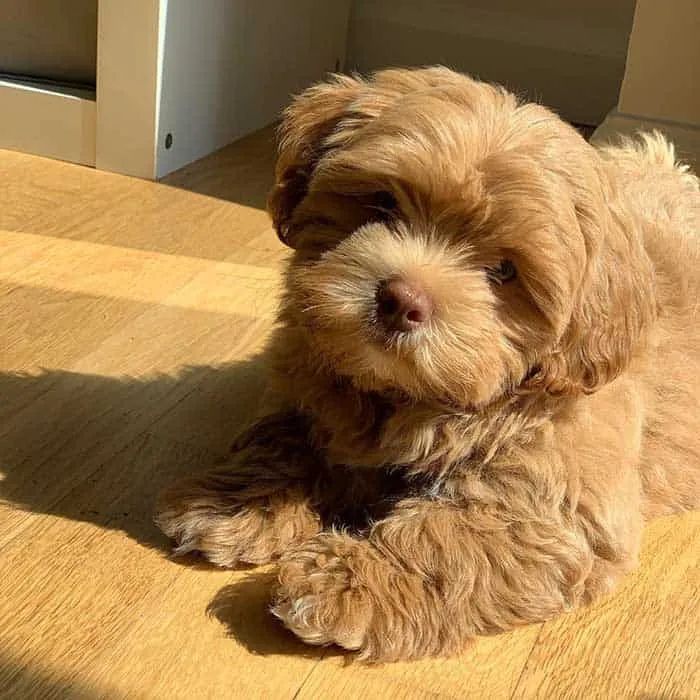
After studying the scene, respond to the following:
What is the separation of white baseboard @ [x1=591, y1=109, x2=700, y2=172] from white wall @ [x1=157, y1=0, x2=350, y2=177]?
3.46ft

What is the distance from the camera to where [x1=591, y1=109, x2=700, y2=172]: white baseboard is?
2988 millimetres

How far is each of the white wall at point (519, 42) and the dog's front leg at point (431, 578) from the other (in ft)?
8.83

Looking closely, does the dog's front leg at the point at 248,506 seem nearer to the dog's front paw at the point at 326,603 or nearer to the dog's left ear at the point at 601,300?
the dog's front paw at the point at 326,603

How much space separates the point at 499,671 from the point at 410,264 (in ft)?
1.63

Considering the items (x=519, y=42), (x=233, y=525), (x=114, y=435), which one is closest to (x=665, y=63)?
(x=519, y=42)

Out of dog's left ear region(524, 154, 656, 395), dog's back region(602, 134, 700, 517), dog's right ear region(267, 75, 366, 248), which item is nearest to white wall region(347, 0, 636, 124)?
dog's back region(602, 134, 700, 517)

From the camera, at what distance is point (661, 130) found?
3.01 metres

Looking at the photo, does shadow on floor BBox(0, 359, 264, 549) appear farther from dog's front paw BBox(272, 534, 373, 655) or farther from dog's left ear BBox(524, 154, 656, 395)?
dog's left ear BBox(524, 154, 656, 395)

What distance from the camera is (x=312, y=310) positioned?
4.38ft

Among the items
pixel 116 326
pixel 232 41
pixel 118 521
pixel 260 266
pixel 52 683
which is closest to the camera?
pixel 52 683

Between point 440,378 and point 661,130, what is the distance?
77.4 inches

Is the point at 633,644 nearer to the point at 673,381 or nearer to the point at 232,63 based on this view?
the point at 673,381

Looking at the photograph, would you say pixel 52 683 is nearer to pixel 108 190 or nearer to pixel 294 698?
pixel 294 698

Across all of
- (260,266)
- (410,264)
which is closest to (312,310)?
(410,264)
